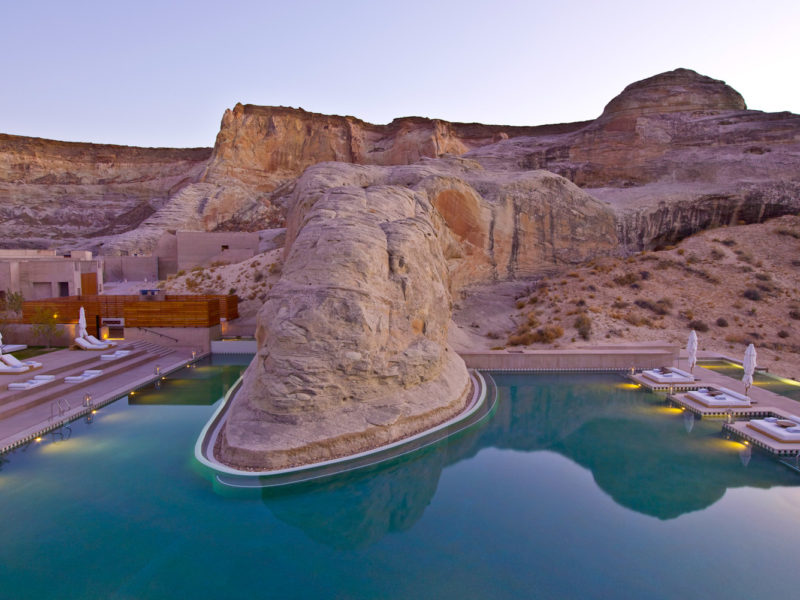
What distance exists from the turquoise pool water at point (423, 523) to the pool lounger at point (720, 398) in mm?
1203

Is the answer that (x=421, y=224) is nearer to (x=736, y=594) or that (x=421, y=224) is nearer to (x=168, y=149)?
(x=736, y=594)

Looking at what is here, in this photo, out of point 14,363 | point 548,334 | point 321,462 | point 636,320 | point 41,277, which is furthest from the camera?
point 41,277

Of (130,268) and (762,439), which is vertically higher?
(130,268)

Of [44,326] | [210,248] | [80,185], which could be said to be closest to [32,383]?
[44,326]

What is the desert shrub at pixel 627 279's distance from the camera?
69.9 ft

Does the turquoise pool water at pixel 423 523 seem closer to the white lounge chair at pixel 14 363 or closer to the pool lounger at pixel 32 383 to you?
the pool lounger at pixel 32 383

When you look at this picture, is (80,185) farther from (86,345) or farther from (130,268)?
(86,345)

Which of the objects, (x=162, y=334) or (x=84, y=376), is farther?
(x=162, y=334)

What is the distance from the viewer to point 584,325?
59.0 ft

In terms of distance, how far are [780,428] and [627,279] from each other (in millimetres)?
12626

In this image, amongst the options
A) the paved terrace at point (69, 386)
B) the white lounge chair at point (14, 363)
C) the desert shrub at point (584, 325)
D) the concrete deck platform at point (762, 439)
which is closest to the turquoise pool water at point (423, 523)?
the concrete deck platform at point (762, 439)

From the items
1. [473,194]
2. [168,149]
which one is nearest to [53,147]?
[168,149]

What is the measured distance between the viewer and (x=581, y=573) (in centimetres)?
588

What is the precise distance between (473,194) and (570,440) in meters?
13.6
